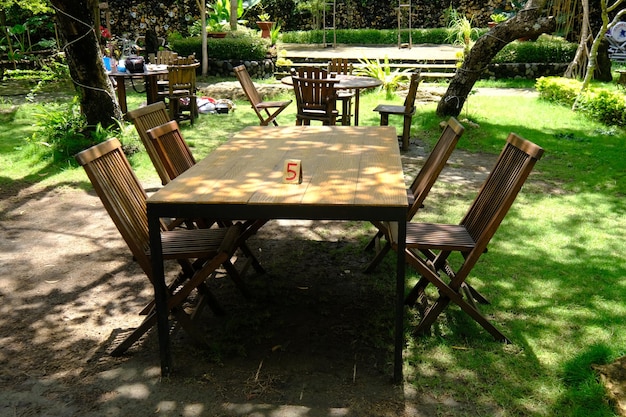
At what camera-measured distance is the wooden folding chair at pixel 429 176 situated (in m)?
3.57

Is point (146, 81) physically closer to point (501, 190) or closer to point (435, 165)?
point (435, 165)

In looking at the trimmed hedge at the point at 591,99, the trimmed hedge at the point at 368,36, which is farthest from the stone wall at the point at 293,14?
the trimmed hedge at the point at 591,99

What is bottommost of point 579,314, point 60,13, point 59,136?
point 579,314

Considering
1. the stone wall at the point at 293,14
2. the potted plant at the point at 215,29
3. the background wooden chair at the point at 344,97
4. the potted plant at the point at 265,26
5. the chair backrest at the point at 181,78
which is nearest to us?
the background wooden chair at the point at 344,97

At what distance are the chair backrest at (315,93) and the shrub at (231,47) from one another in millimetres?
6265

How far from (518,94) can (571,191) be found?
20.4ft

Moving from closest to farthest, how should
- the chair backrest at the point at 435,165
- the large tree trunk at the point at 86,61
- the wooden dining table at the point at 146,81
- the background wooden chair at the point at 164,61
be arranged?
the chair backrest at the point at 435,165 < the large tree trunk at the point at 86,61 < the wooden dining table at the point at 146,81 < the background wooden chair at the point at 164,61

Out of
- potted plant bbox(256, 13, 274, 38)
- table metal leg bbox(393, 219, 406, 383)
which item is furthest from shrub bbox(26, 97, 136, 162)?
potted plant bbox(256, 13, 274, 38)

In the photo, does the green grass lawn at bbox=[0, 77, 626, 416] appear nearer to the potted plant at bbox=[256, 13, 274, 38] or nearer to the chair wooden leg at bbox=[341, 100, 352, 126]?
the chair wooden leg at bbox=[341, 100, 352, 126]

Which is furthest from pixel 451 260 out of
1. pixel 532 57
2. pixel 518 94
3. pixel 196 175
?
pixel 532 57

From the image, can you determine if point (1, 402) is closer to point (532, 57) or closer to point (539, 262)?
point (539, 262)

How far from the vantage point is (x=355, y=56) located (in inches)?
607

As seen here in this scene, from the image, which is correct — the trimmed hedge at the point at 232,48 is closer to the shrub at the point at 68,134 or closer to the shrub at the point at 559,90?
the shrub at the point at 559,90

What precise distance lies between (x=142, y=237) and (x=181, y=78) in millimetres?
6237
